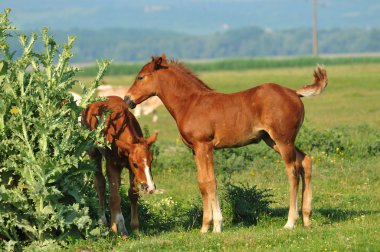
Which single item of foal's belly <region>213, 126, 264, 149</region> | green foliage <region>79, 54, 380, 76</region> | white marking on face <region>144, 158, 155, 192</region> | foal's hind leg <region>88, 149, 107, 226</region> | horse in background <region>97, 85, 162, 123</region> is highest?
foal's belly <region>213, 126, 264, 149</region>

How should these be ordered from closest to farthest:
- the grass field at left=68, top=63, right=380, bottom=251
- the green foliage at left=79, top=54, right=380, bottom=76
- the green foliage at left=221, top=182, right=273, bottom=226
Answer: the grass field at left=68, top=63, right=380, bottom=251, the green foliage at left=221, top=182, right=273, bottom=226, the green foliage at left=79, top=54, right=380, bottom=76

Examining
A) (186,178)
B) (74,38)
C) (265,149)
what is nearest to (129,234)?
(74,38)

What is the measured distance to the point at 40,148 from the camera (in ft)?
37.8

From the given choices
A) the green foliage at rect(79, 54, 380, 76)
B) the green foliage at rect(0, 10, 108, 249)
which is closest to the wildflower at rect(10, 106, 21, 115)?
the green foliage at rect(0, 10, 108, 249)

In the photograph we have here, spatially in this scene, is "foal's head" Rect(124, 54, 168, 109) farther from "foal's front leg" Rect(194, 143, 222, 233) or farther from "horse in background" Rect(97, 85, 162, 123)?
"horse in background" Rect(97, 85, 162, 123)

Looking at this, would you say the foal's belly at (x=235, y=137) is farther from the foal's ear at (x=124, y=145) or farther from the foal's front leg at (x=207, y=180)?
the foal's ear at (x=124, y=145)

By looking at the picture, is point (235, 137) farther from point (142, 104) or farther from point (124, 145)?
point (142, 104)

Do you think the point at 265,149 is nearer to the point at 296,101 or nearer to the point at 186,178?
the point at 186,178

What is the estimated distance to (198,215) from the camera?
13859mm

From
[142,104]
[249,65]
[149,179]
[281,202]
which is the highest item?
[149,179]

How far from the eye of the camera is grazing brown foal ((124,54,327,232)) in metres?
12.6

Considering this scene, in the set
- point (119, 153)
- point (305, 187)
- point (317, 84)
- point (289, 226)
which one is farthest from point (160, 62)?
point (289, 226)

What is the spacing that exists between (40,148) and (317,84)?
4.23 m

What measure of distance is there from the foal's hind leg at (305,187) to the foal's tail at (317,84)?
95 centimetres
